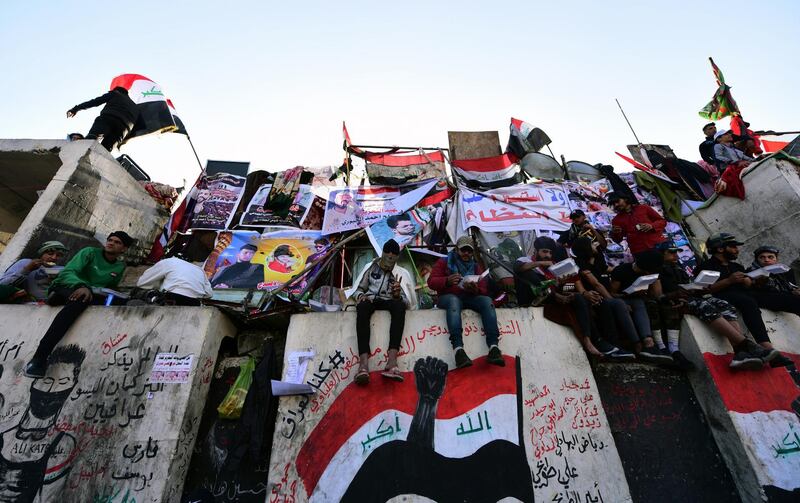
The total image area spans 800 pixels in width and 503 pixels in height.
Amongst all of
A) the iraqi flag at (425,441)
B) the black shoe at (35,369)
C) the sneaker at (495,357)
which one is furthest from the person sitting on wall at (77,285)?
the sneaker at (495,357)

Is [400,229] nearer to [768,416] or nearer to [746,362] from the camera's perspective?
[746,362]

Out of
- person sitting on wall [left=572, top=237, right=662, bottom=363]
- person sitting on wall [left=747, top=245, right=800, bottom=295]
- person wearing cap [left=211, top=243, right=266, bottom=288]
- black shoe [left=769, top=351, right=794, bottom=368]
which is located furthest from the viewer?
person wearing cap [left=211, top=243, right=266, bottom=288]

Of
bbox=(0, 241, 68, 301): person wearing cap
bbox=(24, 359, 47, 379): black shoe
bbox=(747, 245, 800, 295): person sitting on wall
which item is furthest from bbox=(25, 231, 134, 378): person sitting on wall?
bbox=(747, 245, 800, 295): person sitting on wall

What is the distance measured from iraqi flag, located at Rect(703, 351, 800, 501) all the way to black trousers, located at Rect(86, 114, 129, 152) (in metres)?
10.3

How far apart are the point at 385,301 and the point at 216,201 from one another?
534 cm

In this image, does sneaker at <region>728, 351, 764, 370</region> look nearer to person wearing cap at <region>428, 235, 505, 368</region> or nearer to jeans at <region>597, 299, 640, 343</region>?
jeans at <region>597, 299, 640, 343</region>

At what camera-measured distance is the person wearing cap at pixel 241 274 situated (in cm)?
662

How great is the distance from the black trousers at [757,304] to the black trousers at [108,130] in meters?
10.5

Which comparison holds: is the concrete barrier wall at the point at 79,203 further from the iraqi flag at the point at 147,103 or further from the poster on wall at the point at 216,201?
the iraqi flag at the point at 147,103

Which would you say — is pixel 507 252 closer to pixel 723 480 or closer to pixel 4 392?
pixel 723 480

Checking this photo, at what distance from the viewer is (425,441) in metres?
3.95

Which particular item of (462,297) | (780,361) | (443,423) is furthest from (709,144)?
(443,423)

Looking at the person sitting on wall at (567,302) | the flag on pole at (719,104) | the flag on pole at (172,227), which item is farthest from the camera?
the flag on pole at (719,104)

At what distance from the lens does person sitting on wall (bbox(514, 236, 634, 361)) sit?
4.38 meters
